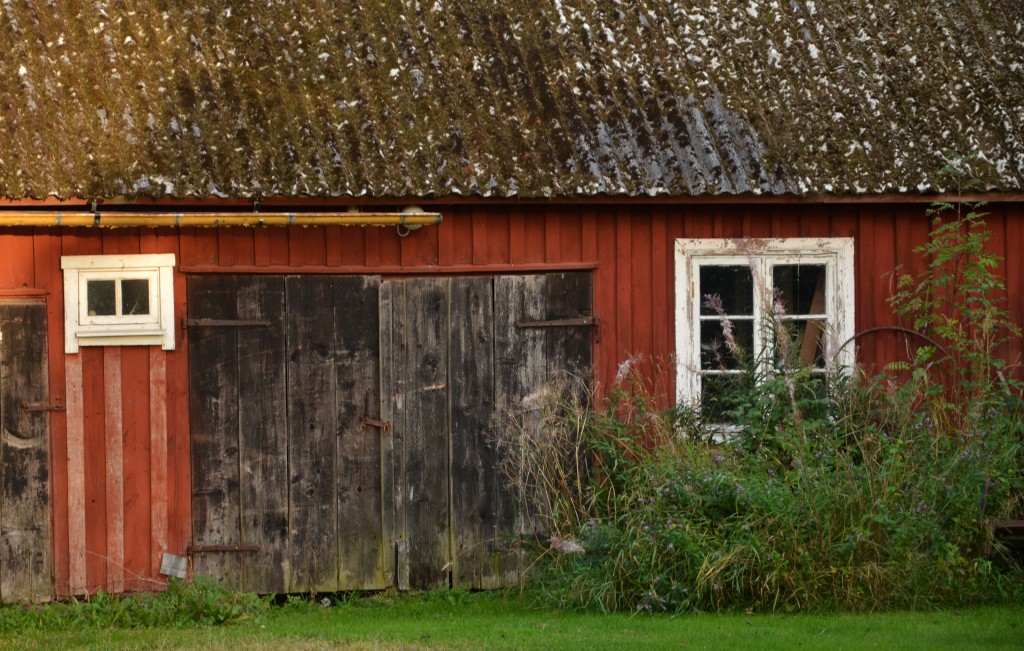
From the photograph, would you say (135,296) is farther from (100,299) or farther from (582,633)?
(582,633)

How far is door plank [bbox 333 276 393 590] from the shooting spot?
8258 millimetres

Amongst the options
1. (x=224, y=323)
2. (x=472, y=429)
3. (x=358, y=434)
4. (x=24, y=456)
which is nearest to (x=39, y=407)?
(x=24, y=456)

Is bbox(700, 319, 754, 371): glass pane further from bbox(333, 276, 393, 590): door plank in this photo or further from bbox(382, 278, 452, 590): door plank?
bbox(333, 276, 393, 590): door plank

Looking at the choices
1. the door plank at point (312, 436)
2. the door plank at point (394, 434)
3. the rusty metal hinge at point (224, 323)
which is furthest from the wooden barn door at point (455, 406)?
the rusty metal hinge at point (224, 323)

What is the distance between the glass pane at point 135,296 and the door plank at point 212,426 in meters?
0.28

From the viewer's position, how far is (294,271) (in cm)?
820

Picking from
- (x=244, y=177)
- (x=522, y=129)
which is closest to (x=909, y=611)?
(x=522, y=129)

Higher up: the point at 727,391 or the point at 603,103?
the point at 603,103

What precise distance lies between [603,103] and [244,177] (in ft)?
8.62

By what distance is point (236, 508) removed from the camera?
26.7 feet

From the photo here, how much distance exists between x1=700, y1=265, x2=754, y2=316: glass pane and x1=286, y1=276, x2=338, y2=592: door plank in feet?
8.53

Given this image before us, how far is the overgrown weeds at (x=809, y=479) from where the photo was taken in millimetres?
7102

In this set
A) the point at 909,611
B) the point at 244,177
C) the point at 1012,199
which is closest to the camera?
the point at 909,611

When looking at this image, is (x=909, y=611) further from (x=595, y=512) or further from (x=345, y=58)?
(x=345, y=58)
